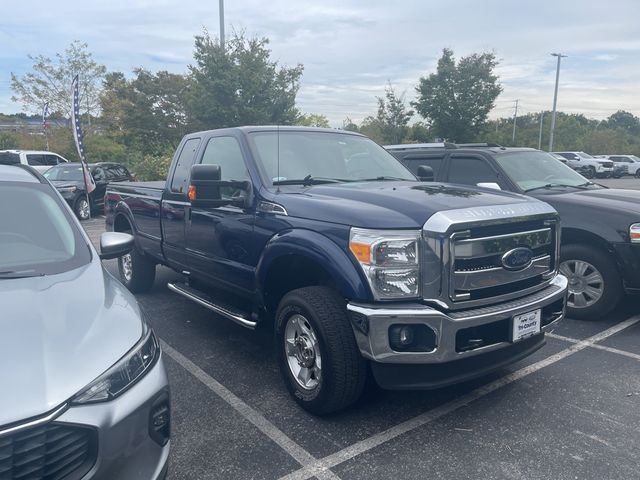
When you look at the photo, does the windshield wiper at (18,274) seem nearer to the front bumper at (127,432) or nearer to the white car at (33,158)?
the front bumper at (127,432)

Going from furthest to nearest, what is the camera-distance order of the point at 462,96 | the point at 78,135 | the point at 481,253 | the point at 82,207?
the point at 462,96 < the point at 82,207 < the point at 78,135 < the point at 481,253

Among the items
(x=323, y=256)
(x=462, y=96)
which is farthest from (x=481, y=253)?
(x=462, y=96)

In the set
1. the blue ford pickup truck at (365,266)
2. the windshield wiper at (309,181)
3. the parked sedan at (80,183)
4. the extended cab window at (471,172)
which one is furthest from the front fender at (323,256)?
the parked sedan at (80,183)

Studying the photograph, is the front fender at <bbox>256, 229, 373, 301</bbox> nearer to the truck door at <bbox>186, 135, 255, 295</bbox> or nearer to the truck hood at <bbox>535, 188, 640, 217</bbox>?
the truck door at <bbox>186, 135, 255, 295</bbox>

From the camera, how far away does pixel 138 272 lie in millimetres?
6523

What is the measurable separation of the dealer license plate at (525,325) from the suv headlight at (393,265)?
0.71 metres

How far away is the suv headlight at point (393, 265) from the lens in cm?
304

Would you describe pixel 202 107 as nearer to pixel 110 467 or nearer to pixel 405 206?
pixel 405 206

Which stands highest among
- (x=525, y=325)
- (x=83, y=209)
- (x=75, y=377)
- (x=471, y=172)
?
(x=471, y=172)

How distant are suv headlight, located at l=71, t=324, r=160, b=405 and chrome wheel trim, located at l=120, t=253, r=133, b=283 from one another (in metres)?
4.35

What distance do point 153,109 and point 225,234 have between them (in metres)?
24.9

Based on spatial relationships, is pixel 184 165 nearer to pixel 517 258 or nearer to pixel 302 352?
pixel 302 352

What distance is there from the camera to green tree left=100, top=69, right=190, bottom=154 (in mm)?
26766

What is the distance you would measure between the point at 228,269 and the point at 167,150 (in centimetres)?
2334
